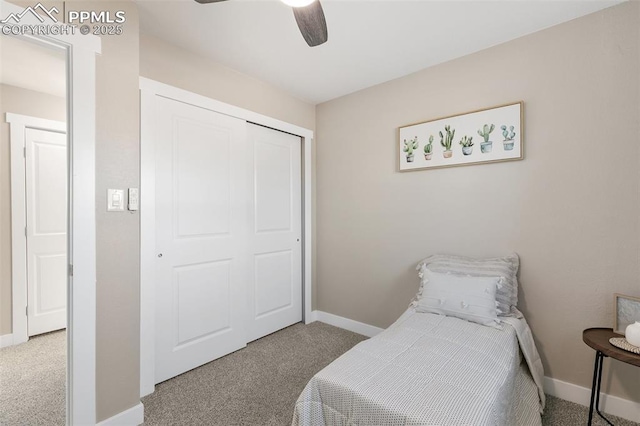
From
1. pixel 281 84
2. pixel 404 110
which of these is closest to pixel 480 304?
pixel 404 110

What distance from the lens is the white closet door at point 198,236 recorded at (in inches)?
85.3

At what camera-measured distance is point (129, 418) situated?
5.64 feet

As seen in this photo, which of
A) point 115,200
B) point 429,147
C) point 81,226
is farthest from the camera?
point 429,147

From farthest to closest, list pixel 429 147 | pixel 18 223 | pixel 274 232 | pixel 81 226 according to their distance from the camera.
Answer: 1. pixel 274 232
2. pixel 18 223
3. pixel 429 147
4. pixel 81 226

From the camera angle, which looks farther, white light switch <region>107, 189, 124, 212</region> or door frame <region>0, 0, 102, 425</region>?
white light switch <region>107, 189, 124, 212</region>

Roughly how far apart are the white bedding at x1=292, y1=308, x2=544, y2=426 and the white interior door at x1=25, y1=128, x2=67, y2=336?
10.1 ft

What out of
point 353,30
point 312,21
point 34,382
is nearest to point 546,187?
point 353,30

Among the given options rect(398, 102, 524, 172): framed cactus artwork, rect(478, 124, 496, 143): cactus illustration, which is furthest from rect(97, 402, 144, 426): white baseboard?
rect(478, 124, 496, 143): cactus illustration

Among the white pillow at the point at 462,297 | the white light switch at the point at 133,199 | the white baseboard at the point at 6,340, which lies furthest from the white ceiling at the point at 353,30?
the white baseboard at the point at 6,340

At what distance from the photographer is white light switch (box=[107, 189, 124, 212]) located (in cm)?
167

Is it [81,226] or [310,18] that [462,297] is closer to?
[310,18]

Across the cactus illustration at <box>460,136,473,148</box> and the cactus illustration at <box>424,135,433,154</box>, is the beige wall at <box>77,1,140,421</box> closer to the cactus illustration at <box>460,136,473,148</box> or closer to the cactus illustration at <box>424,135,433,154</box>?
the cactus illustration at <box>424,135,433,154</box>

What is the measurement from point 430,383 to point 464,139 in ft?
6.09

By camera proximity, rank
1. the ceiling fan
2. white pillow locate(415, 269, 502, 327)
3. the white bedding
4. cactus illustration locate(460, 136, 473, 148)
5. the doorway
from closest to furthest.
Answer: the white bedding, the ceiling fan, white pillow locate(415, 269, 502, 327), cactus illustration locate(460, 136, 473, 148), the doorway
